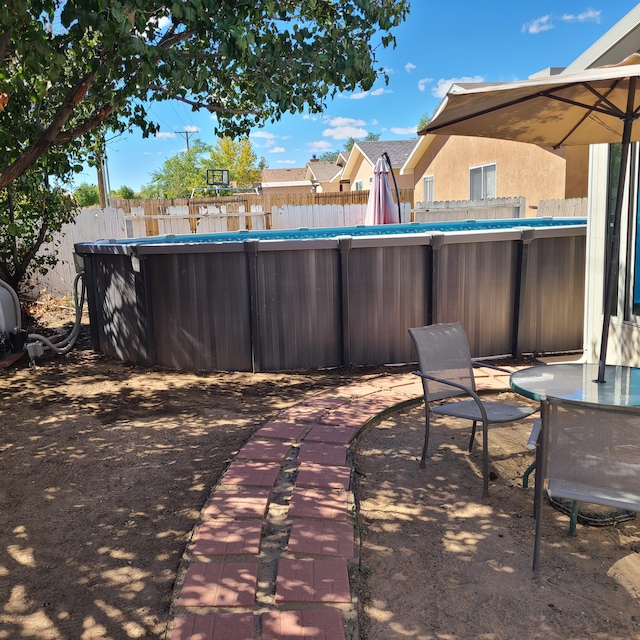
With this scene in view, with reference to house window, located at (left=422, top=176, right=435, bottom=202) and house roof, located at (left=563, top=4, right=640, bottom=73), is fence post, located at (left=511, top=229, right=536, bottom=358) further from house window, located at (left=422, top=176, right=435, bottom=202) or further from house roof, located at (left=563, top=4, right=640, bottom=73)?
house window, located at (left=422, top=176, right=435, bottom=202)

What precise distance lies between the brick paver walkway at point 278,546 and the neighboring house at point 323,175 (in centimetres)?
4135

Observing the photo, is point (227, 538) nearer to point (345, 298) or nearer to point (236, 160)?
point (345, 298)

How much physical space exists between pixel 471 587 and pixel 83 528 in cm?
211

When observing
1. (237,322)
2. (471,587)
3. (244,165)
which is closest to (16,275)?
(237,322)

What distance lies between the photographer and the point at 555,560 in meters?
2.91

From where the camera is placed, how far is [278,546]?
301cm

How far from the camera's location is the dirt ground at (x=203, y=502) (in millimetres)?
2527

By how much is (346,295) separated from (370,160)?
26453 millimetres

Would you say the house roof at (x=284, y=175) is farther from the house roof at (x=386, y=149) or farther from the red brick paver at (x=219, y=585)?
the red brick paver at (x=219, y=585)

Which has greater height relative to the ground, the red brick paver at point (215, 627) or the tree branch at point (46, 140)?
the tree branch at point (46, 140)

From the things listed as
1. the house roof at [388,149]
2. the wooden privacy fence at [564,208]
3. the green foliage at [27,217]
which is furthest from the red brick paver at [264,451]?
the house roof at [388,149]

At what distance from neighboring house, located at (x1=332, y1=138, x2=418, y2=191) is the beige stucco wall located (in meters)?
5.59

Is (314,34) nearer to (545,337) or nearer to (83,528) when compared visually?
(545,337)

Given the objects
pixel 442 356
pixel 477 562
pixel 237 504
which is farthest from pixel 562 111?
pixel 237 504
